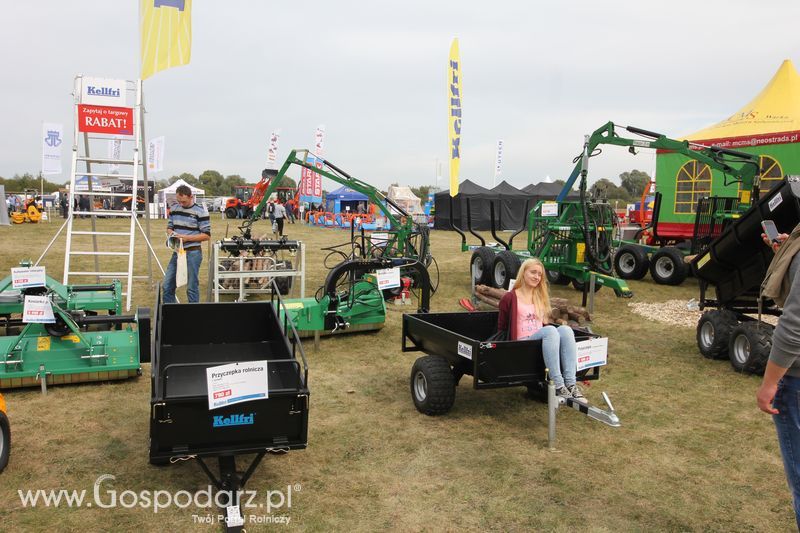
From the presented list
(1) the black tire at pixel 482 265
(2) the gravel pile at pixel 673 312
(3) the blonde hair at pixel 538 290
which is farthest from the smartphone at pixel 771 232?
(1) the black tire at pixel 482 265

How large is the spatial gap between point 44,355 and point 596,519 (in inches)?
185

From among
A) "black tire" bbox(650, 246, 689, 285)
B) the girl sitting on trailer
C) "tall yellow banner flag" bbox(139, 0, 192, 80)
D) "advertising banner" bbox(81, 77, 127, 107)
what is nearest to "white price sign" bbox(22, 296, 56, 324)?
the girl sitting on trailer

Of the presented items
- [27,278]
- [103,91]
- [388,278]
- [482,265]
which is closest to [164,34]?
[103,91]

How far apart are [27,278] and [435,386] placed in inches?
148

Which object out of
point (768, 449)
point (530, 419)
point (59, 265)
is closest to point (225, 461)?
point (530, 419)

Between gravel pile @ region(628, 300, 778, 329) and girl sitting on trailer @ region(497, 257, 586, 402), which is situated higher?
girl sitting on trailer @ region(497, 257, 586, 402)

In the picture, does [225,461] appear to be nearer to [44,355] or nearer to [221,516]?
[221,516]

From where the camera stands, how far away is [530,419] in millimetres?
5043

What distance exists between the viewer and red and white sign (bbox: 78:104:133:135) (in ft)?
27.7

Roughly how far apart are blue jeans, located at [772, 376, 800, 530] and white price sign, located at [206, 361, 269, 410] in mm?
2477

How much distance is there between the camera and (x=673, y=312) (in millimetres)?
9695

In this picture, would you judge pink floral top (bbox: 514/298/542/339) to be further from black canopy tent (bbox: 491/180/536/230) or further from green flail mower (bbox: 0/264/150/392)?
black canopy tent (bbox: 491/180/536/230)

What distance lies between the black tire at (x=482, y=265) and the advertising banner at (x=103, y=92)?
6.56 m

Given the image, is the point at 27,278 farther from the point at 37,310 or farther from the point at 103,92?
the point at 103,92
